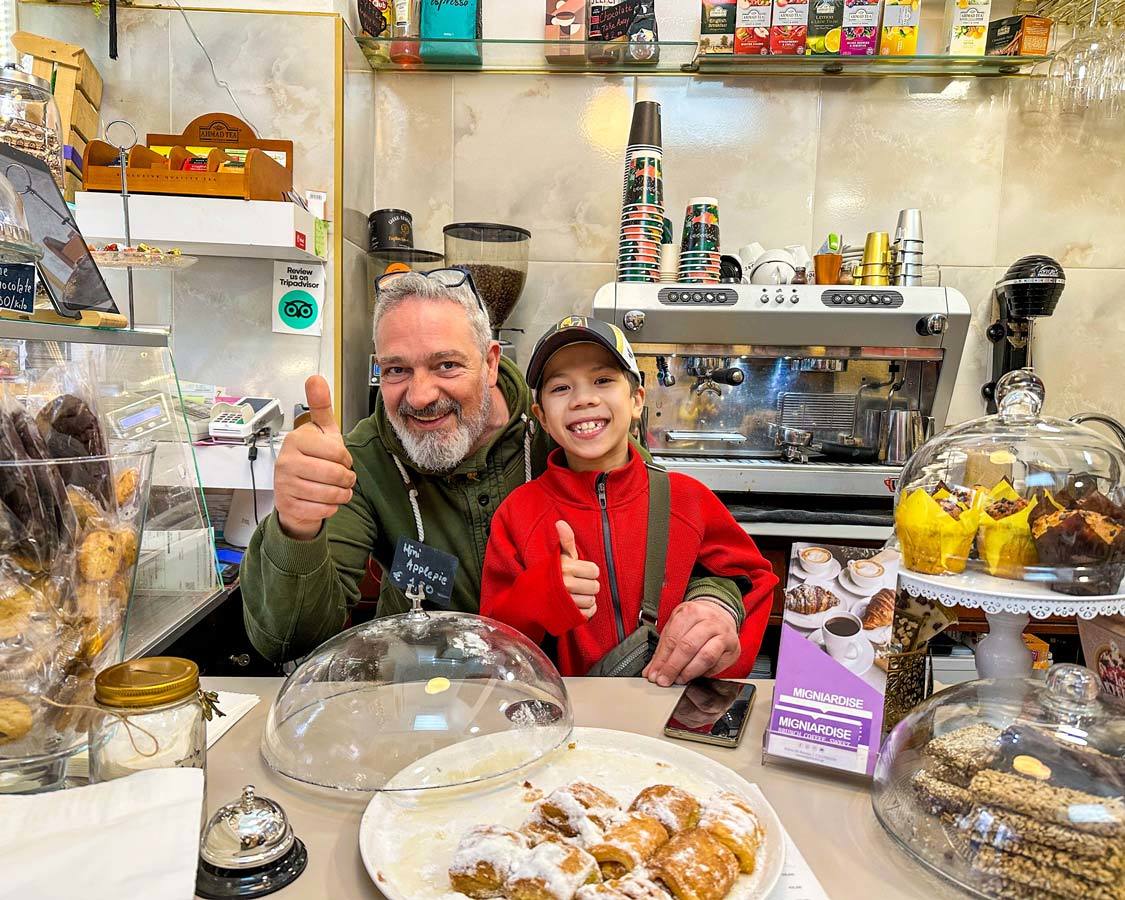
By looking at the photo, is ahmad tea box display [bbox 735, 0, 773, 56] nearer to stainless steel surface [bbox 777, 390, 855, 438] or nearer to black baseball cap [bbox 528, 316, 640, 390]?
stainless steel surface [bbox 777, 390, 855, 438]

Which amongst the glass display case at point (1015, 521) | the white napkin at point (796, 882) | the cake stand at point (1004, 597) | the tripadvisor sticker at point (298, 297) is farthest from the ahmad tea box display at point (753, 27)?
the white napkin at point (796, 882)

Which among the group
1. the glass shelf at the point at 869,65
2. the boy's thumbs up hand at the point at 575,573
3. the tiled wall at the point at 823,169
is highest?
the glass shelf at the point at 869,65

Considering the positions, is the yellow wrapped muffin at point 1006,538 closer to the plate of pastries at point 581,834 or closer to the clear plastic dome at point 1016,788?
the clear plastic dome at point 1016,788

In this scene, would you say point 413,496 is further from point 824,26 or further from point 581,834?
point 824,26

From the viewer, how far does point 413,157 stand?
9.75 ft

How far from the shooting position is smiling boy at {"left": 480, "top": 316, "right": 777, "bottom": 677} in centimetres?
139

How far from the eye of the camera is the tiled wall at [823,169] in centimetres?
287

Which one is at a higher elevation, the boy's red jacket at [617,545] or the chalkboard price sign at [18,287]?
the chalkboard price sign at [18,287]

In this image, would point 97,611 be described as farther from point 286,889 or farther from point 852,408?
point 852,408

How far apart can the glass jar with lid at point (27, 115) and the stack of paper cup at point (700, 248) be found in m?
1.86

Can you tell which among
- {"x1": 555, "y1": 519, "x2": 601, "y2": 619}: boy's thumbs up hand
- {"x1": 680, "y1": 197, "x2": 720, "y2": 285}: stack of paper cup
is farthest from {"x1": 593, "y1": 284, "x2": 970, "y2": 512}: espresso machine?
{"x1": 555, "y1": 519, "x2": 601, "y2": 619}: boy's thumbs up hand

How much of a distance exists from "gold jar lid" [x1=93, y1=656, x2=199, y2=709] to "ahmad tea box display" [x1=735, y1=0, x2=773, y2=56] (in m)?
2.81

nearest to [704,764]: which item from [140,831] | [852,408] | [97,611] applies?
[140,831]

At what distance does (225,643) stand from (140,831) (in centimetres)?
133
